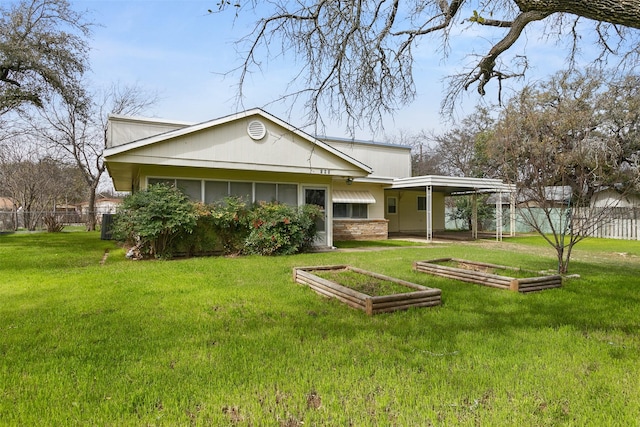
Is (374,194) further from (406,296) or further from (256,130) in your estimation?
(406,296)

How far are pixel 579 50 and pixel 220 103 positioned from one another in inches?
256

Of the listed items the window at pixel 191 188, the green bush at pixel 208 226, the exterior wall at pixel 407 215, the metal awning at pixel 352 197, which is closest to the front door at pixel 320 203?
the green bush at pixel 208 226

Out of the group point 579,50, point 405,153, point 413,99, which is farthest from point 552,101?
point 413,99

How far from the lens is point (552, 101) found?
77.0 feet

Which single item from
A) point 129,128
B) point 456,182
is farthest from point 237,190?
point 456,182

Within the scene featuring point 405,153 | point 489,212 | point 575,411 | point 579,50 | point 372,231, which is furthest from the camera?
point 489,212

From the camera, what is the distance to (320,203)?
1397cm

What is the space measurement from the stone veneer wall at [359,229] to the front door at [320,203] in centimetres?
416

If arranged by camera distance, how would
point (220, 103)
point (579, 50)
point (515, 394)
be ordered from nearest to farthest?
1. point (515, 394)
2. point (220, 103)
3. point (579, 50)

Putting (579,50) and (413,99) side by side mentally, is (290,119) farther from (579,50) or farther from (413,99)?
(579,50)

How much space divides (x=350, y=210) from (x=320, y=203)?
491 centimetres

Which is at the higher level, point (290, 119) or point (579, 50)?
point (579, 50)

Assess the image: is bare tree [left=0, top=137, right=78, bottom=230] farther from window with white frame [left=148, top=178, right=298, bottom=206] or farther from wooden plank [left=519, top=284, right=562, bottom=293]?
wooden plank [left=519, top=284, right=562, bottom=293]

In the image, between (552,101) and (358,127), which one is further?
(552,101)
